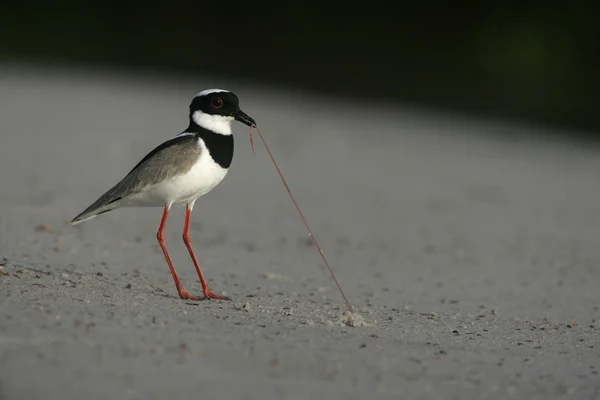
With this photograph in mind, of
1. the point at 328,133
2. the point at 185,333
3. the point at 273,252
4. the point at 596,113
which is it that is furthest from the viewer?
the point at 596,113

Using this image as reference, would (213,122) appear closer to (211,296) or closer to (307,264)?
(211,296)

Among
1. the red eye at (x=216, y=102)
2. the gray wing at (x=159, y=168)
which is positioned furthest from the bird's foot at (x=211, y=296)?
the red eye at (x=216, y=102)

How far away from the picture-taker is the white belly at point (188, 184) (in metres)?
6.48

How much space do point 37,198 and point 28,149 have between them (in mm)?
3159

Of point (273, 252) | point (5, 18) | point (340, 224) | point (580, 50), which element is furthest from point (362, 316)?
point (5, 18)

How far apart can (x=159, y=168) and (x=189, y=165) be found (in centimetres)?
22

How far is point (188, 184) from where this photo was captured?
6496 mm

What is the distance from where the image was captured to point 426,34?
29.6m

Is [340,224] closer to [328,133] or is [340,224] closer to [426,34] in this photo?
[328,133]

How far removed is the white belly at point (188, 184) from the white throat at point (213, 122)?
0.50ft

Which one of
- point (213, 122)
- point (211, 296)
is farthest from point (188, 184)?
point (211, 296)

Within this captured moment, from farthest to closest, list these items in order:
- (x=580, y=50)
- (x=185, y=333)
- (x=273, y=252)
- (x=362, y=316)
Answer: (x=580, y=50) → (x=273, y=252) → (x=362, y=316) → (x=185, y=333)

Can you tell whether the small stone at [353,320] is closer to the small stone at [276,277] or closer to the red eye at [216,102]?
the red eye at [216,102]

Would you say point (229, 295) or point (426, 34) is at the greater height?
point (426, 34)
